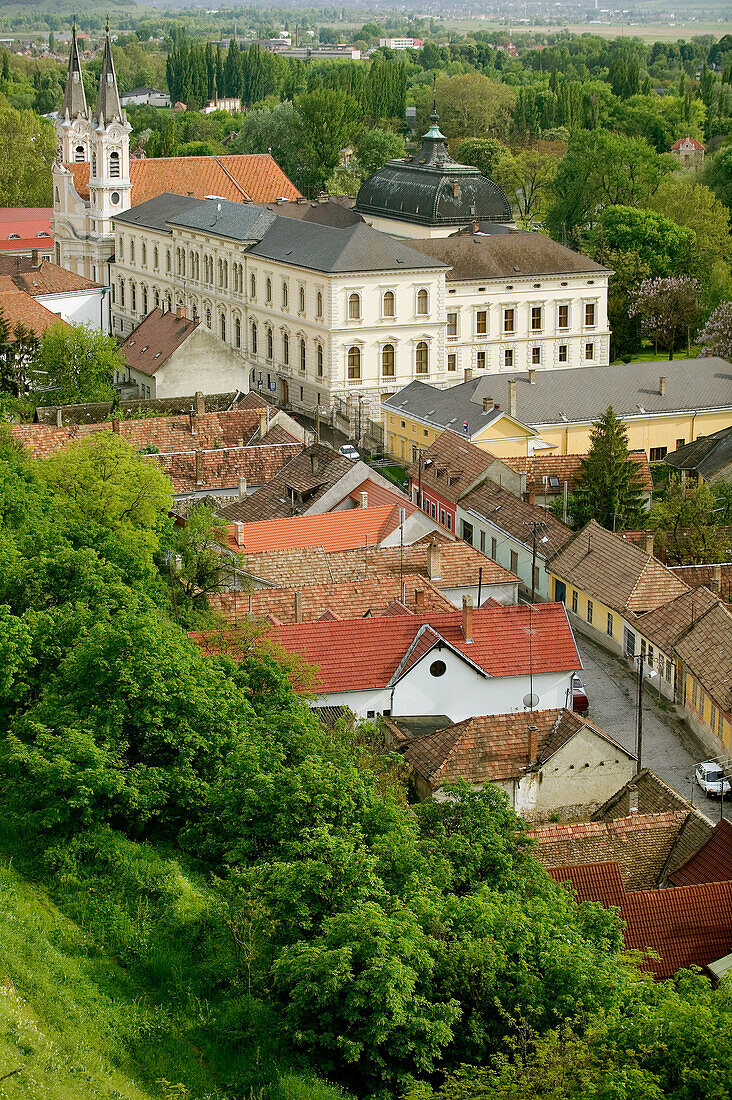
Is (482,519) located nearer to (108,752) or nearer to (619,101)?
(108,752)

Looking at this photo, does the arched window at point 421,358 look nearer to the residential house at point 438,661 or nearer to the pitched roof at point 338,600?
the pitched roof at point 338,600

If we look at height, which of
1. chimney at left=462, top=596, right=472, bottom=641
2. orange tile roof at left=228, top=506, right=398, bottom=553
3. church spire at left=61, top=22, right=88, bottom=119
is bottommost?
orange tile roof at left=228, top=506, right=398, bottom=553

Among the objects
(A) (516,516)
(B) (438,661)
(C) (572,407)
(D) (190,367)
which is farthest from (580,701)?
(D) (190,367)

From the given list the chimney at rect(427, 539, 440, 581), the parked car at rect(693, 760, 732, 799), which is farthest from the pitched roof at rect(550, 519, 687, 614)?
the parked car at rect(693, 760, 732, 799)

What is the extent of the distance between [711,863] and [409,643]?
10.5 meters

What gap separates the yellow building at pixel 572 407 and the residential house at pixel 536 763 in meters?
28.7

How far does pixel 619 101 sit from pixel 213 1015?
15753 cm

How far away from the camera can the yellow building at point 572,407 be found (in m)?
63.7

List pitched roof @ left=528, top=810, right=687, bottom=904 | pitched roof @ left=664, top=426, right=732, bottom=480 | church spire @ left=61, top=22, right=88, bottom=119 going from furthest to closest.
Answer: church spire @ left=61, top=22, right=88, bottom=119 < pitched roof @ left=664, top=426, right=732, bottom=480 < pitched roof @ left=528, top=810, right=687, bottom=904

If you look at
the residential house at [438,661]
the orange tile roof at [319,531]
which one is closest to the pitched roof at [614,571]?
the orange tile roof at [319,531]

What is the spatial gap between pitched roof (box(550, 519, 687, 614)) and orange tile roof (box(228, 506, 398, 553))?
5585mm

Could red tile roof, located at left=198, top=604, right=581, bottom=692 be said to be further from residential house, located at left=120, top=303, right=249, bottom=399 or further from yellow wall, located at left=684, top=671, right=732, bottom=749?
residential house, located at left=120, top=303, right=249, bottom=399

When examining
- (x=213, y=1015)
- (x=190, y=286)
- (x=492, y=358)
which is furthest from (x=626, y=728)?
(x=190, y=286)

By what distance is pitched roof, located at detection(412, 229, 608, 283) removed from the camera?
263 ft
